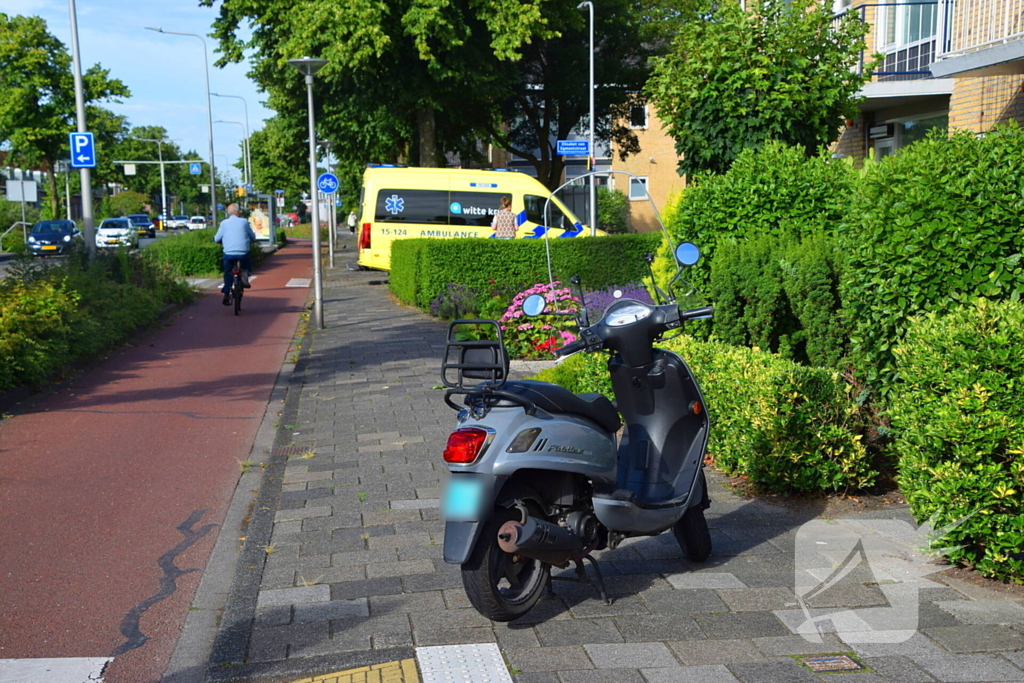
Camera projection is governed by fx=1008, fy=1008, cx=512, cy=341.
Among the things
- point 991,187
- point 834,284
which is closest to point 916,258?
point 991,187

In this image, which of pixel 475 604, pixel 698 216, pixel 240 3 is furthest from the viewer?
pixel 240 3

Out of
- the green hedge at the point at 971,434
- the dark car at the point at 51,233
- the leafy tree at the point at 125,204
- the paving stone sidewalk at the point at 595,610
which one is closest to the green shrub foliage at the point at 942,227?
the green hedge at the point at 971,434

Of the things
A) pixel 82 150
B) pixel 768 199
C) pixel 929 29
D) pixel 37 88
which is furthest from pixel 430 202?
pixel 37 88

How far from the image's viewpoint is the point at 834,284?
7730 mm

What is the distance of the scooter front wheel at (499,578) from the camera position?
13.2 ft

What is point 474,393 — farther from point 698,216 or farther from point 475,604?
point 698,216

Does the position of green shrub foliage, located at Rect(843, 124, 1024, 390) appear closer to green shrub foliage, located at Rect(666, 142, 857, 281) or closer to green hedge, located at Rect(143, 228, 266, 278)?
green shrub foliage, located at Rect(666, 142, 857, 281)

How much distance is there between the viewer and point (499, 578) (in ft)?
13.5

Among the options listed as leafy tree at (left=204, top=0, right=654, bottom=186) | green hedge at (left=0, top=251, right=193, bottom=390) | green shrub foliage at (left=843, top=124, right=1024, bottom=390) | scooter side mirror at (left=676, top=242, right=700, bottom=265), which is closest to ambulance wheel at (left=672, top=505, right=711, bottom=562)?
scooter side mirror at (left=676, top=242, right=700, bottom=265)

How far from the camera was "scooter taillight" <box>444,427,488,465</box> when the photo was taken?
3.96 m

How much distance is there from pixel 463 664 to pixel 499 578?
1.32 feet

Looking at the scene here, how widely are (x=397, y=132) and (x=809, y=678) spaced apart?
27969 mm

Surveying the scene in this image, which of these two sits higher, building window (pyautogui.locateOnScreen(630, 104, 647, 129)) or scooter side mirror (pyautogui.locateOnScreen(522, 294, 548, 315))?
building window (pyautogui.locateOnScreen(630, 104, 647, 129))

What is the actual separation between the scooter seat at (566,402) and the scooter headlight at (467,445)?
0.27 meters
